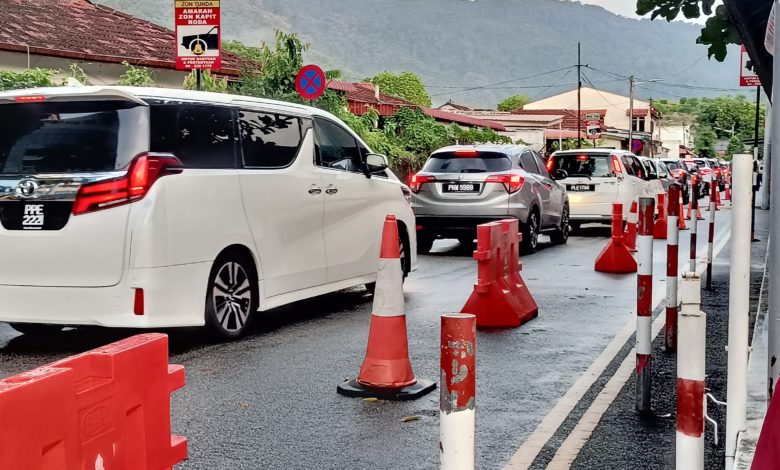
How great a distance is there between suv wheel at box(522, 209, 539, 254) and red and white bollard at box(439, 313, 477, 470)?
12616 mm

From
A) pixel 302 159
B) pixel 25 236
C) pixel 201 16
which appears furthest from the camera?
pixel 201 16

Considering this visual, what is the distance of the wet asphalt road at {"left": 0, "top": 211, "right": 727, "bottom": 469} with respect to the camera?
5199 millimetres

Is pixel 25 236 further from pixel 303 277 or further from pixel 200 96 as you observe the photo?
pixel 303 277

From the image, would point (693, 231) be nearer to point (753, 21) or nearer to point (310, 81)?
point (753, 21)

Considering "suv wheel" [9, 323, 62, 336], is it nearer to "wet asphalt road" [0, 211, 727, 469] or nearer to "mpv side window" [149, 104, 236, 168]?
"wet asphalt road" [0, 211, 727, 469]

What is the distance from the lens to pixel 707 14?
10.7m

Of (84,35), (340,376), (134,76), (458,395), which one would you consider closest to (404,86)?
(84,35)

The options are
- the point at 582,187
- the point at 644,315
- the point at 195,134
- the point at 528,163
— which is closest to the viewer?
the point at 644,315

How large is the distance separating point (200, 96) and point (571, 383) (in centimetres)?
354

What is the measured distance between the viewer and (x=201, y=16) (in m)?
15.4

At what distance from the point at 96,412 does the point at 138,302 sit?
A: 14.5 ft

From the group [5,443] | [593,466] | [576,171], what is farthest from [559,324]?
[576,171]

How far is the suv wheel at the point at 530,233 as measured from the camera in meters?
16.0

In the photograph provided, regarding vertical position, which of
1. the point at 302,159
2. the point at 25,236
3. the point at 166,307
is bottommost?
the point at 166,307
